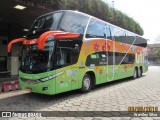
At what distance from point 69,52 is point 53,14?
190 cm

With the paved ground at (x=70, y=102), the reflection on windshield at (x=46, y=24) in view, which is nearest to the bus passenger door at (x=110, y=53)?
the paved ground at (x=70, y=102)

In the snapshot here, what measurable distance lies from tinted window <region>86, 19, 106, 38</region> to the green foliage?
2487 millimetres

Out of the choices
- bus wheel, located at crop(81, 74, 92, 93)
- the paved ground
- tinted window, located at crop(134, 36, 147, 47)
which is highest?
tinted window, located at crop(134, 36, 147, 47)

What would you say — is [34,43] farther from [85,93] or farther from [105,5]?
[105,5]

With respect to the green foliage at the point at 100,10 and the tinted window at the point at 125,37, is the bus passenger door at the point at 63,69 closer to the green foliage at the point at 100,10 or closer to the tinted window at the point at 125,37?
the green foliage at the point at 100,10

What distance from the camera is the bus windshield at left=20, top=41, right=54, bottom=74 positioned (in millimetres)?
7395

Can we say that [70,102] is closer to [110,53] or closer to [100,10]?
[110,53]

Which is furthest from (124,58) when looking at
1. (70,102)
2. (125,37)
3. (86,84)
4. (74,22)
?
(70,102)

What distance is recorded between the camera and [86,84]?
9.48 meters

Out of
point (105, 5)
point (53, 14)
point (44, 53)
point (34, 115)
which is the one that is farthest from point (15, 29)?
point (34, 115)

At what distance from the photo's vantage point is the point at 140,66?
17.3m

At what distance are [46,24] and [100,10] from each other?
22.8 ft

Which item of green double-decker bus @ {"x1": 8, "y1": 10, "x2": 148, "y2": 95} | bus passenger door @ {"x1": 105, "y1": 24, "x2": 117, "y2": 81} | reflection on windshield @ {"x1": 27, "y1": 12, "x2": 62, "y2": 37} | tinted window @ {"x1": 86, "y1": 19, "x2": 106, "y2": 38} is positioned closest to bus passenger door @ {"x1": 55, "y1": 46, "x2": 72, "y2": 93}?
green double-decker bus @ {"x1": 8, "y1": 10, "x2": 148, "y2": 95}

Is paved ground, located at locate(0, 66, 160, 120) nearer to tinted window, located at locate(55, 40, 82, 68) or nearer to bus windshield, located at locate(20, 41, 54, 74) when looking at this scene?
bus windshield, located at locate(20, 41, 54, 74)
